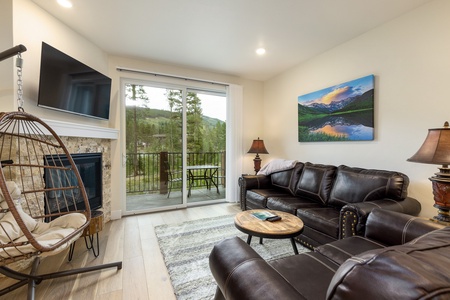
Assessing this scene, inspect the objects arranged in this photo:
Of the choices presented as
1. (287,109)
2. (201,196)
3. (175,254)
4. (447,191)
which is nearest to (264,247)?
(175,254)

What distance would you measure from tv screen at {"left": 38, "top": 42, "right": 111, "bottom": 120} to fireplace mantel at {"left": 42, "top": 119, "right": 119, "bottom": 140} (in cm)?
17

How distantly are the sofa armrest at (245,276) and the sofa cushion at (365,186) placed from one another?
1792mm

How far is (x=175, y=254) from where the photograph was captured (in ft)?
7.17

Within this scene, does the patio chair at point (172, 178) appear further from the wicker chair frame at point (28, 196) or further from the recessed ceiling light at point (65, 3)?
the recessed ceiling light at point (65, 3)

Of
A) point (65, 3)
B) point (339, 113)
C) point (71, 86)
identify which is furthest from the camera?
point (339, 113)

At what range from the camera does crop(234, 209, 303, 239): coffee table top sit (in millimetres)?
1695

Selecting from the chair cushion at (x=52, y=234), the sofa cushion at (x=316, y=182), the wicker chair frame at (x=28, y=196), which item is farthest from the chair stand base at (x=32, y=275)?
the sofa cushion at (x=316, y=182)

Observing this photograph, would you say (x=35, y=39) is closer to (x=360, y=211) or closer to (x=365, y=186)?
(x=360, y=211)

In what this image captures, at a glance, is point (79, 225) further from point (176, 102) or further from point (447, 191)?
point (447, 191)

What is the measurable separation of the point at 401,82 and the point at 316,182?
4.85ft

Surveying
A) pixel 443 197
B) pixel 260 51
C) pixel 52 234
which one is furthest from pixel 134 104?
pixel 443 197

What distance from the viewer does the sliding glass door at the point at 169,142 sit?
3523 mm

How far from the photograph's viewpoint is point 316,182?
2.76m

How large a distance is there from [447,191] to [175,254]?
8.21 feet
